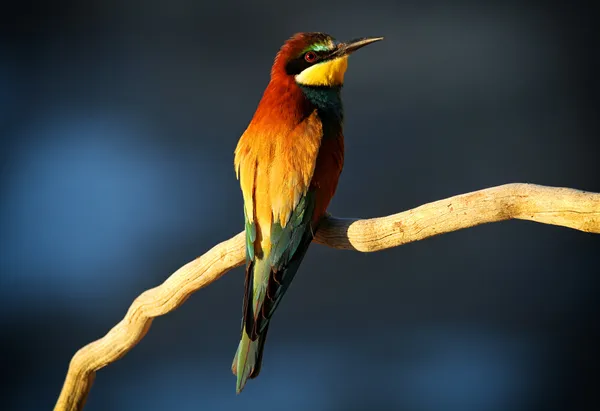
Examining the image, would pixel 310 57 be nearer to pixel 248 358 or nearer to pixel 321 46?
pixel 321 46

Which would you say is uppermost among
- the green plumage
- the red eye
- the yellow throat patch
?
the red eye

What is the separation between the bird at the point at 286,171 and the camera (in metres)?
1.57

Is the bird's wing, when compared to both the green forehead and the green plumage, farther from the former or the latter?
the green forehead

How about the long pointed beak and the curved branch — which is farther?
the long pointed beak

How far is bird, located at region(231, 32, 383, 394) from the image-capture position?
1565mm

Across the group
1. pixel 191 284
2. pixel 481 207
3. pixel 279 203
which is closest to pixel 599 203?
pixel 481 207

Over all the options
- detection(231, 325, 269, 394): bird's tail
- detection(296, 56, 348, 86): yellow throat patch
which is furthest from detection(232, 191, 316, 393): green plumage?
detection(296, 56, 348, 86): yellow throat patch

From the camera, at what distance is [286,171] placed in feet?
5.19

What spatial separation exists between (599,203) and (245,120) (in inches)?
77.7

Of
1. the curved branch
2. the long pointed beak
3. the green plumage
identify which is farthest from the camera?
the long pointed beak

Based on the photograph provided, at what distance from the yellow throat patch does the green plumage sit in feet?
0.88

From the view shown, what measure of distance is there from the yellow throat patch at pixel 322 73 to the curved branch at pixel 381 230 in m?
0.31

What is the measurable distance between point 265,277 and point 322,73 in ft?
1.53

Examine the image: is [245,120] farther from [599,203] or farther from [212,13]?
[599,203]
